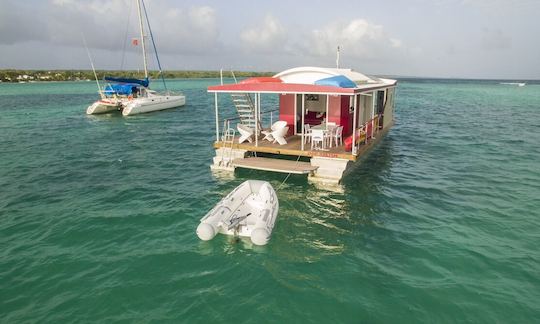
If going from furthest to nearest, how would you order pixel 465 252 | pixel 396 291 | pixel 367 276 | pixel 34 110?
pixel 34 110 < pixel 465 252 < pixel 367 276 < pixel 396 291

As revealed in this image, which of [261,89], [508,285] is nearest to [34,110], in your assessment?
[261,89]

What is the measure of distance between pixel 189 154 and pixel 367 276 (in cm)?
1359

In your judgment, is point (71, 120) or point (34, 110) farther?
point (34, 110)

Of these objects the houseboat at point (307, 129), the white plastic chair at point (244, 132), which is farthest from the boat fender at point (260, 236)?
the white plastic chair at point (244, 132)

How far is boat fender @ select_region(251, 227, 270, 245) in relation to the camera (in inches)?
331

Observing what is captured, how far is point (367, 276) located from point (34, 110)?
4310 cm

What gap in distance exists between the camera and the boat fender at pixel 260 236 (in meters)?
8.40

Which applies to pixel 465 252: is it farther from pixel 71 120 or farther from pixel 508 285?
pixel 71 120

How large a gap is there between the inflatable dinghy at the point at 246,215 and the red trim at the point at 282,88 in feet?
13.3

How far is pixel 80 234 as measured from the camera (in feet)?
31.3

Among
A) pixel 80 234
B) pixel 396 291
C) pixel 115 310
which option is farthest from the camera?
pixel 80 234

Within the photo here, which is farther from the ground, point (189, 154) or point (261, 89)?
point (261, 89)

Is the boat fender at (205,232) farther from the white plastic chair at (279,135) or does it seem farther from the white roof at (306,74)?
the white roof at (306,74)

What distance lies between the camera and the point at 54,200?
12.1m
